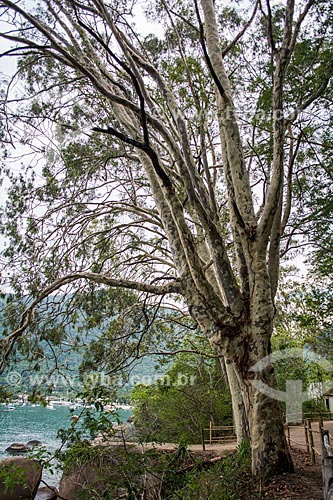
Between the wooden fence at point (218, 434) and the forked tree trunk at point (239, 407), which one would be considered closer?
the forked tree trunk at point (239, 407)

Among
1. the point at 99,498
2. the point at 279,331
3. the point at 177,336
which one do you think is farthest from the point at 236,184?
the point at 279,331

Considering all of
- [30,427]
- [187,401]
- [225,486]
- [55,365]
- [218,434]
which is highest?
[187,401]

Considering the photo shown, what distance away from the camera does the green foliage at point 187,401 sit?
1362 centimetres

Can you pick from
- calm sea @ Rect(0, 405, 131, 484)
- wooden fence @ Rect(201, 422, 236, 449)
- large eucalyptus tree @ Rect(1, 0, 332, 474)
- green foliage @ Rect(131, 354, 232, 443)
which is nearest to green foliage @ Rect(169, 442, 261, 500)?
large eucalyptus tree @ Rect(1, 0, 332, 474)

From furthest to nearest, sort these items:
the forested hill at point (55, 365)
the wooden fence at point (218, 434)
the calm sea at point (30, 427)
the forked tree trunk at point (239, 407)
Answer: the calm sea at point (30, 427) < the wooden fence at point (218, 434) < the forested hill at point (55, 365) < the forked tree trunk at point (239, 407)

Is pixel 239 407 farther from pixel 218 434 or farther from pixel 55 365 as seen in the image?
pixel 218 434

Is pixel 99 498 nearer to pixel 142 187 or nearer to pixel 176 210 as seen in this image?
pixel 176 210

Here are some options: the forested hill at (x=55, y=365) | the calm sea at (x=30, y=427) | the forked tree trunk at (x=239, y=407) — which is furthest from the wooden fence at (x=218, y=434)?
the calm sea at (x=30, y=427)

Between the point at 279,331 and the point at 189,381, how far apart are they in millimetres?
5693

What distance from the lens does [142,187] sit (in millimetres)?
10781

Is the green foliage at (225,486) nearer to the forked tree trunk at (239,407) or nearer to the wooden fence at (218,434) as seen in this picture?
the forked tree trunk at (239,407)

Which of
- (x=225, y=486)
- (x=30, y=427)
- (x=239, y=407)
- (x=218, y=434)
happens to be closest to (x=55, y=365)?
(x=239, y=407)

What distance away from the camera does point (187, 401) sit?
46.6 feet

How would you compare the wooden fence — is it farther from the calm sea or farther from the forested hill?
the calm sea
